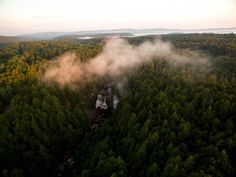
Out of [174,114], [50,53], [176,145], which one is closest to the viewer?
[176,145]

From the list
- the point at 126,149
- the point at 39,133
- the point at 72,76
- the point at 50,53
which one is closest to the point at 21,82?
the point at 72,76

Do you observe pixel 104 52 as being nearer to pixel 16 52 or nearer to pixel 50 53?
pixel 50 53

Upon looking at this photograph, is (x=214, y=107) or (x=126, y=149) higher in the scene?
(x=214, y=107)

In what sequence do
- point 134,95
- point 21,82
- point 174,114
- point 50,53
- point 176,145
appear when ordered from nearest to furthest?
point 176,145
point 174,114
point 134,95
point 21,82
point 50,53

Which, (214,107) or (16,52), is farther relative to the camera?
(16,52)

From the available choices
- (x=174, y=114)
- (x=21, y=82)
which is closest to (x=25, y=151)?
(x=21, y=82)

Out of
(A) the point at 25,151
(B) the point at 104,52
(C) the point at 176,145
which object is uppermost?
(B) the point at 104,52
